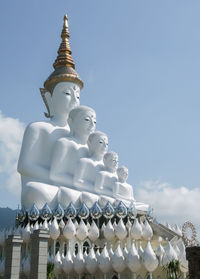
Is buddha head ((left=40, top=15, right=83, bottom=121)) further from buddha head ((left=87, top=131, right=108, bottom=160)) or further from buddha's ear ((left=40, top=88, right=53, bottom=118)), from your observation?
buddha head ((left=87, top=131, right=108, bottom=160))

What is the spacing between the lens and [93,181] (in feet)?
88.5

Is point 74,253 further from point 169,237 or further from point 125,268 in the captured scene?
point 169,237

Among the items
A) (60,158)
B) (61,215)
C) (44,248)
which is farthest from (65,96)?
(44,248)

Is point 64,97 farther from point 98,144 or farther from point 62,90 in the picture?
point 98,144

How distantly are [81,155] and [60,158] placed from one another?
161cm

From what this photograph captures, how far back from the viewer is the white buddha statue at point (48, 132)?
24391 mm

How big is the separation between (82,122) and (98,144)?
6.33 ft

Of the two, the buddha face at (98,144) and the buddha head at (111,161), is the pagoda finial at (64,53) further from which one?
the buddha head at (111,161)

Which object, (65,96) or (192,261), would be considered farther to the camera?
(65,96)

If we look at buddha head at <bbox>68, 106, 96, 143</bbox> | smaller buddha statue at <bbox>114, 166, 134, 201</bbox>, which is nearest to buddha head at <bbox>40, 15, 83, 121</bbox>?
buddha head at <bbox>68, 106, 96, 143</bbox>

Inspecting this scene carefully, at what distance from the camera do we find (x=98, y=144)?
27531mm

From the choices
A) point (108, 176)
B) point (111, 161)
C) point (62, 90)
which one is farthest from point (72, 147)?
point (62, 90)

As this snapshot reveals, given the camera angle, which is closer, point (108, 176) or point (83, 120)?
point (108, 176)

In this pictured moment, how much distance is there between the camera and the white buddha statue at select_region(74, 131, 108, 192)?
2658cm
